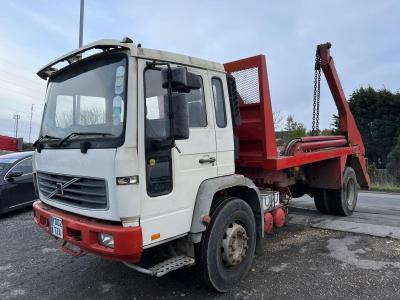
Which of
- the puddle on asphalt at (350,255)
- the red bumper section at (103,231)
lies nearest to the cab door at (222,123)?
the red bumper section at (103,231)

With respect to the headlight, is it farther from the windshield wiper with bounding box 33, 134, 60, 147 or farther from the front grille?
the windshield wiper with bounding box 33, 134, 60, 147

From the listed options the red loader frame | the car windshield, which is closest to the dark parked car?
the car windshield

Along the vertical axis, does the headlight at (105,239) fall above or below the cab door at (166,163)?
below

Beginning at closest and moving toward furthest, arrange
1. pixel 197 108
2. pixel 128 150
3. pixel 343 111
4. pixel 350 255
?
pixel 128 150 → pixel 197 108 → pixel 350 255 → pixel 343 111

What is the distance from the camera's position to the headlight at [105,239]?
2928 millimetres

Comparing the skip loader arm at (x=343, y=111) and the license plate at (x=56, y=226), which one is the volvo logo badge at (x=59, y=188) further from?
the skip loader arm at (x=343, y=111)

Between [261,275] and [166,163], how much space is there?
6.57 ft

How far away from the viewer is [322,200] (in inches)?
276

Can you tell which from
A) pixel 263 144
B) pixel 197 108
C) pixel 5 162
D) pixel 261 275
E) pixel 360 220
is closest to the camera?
pixel 197 108

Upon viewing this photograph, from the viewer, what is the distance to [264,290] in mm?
3807

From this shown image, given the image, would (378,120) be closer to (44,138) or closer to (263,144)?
(263,144)

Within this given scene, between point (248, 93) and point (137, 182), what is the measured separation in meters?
2.49

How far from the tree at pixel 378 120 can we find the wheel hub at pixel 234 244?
114 ft

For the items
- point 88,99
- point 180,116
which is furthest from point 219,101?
point 88,99
